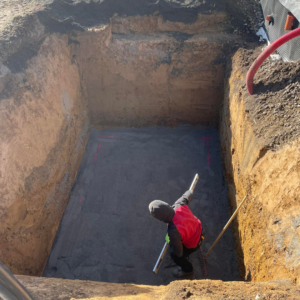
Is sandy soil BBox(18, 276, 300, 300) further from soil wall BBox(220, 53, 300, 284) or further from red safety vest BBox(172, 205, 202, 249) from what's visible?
red safety vest BBox(172, 205, 202, 249)

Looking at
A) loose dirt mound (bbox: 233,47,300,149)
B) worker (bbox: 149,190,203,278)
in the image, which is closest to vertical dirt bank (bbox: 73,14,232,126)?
loose dirt mound (bbox: 233,47,300,149)

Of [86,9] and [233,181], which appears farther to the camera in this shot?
A: [86,9]

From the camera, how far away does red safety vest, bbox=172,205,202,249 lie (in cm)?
297

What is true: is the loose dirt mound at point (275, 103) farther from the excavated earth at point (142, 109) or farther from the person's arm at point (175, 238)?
the person's arm at point (175, 238)

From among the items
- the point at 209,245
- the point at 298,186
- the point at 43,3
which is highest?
the point at 43,3

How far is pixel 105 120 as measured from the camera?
5.64m

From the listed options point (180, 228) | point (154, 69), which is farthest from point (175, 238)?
point (154, 69)

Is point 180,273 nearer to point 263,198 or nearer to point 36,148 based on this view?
point 263,198

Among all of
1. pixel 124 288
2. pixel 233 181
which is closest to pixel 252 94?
pixel 233 181

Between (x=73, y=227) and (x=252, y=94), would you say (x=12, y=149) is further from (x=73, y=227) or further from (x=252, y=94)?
(x=252, y=94)

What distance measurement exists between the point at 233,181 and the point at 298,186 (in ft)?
5.20

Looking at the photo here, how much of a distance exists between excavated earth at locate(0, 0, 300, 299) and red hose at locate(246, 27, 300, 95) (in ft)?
0.58

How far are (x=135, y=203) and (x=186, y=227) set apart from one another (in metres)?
1.47

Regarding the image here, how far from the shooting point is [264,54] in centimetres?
317
